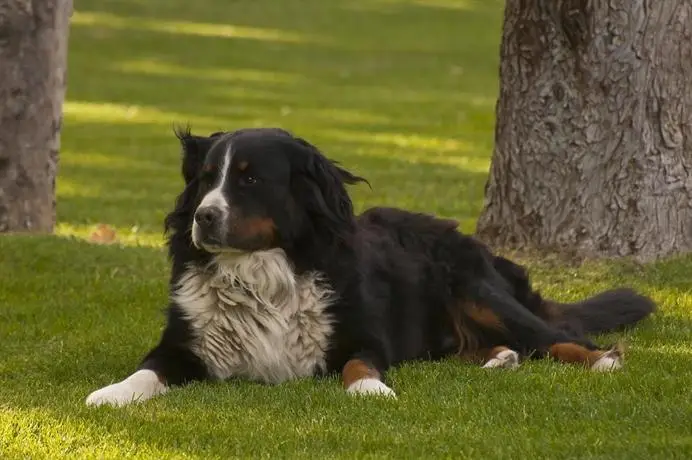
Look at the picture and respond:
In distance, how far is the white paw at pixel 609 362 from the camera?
293 inches

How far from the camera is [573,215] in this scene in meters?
Result: 10.1

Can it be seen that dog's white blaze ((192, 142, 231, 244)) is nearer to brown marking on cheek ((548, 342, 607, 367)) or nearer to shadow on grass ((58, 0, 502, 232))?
brown marking on cheek ((548, 342, 607, 367))

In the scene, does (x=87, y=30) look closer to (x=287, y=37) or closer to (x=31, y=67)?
(x=287, y=37)

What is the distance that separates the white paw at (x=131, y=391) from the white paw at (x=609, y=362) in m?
2.13

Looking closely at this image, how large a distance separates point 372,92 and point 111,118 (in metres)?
5.28

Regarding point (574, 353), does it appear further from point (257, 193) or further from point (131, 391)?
point (131, 391)

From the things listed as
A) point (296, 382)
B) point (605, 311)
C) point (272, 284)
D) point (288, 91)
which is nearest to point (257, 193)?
point (272, 284)

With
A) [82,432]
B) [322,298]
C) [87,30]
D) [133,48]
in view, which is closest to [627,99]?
[322,298]

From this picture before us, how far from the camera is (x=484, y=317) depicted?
7.97 meters

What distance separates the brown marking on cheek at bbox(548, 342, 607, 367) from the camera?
25.2 feet

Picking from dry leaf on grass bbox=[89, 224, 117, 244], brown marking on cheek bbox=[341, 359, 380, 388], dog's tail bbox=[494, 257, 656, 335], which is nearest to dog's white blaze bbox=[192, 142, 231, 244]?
brown marking on cheek bbox=[341, 359, 380, 388]

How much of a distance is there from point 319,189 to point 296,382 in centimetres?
95

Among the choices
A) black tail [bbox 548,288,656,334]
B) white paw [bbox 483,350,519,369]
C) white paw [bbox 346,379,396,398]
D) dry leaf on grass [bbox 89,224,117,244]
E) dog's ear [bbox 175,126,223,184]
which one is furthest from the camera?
dry leaf on grass [bbox 89,224,117,244]

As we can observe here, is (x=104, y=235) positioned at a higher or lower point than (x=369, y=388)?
lower
